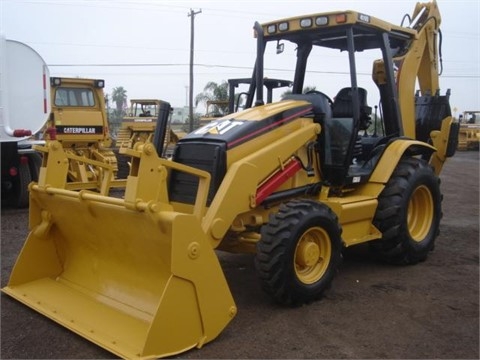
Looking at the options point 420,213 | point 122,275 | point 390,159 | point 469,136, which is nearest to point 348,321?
point 122,275

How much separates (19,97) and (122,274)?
18.1 ft

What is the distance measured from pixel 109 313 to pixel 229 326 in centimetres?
94

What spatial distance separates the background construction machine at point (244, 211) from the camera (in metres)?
3.96

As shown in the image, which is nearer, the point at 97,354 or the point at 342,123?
the point at 97,354

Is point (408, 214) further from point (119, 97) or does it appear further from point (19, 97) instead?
point (119, 97)

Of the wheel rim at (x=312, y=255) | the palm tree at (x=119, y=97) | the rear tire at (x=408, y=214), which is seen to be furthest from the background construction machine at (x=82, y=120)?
the palm tree at (x=119, y=97)

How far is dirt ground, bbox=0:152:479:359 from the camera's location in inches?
154

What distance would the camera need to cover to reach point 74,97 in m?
13.2

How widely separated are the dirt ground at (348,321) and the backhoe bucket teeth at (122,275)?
149mm

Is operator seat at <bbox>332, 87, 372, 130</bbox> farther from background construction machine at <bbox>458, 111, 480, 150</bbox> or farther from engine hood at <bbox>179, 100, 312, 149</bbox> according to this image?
background construction machine at <bbox>458, 111, 480, 150</bbox>

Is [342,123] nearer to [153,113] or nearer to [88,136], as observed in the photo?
[88,136]

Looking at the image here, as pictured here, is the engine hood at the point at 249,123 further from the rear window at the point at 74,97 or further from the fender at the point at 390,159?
the rear window at the point at 74,97

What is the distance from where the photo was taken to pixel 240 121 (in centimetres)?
506

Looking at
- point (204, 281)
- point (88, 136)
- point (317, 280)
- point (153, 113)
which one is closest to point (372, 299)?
point (317, 280)
